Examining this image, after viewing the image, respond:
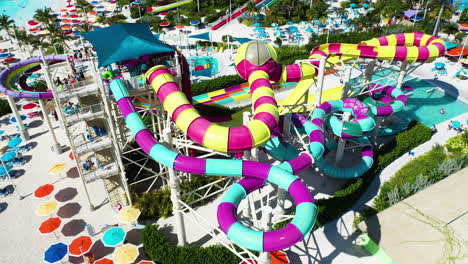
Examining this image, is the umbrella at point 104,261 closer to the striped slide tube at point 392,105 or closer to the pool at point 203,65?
the striped slide tube at point 392,105

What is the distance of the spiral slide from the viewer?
13.7 m

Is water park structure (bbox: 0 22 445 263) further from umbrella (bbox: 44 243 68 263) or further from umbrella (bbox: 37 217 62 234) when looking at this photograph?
umbrella (bbox: 44 243 68 263)

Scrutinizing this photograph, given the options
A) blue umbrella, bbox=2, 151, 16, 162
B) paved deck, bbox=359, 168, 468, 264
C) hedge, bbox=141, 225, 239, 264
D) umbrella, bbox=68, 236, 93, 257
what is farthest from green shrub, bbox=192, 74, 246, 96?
paved deck, bbox=359, 168, 468, 264

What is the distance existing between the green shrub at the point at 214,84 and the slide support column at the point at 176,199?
19.5 meters

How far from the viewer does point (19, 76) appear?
1181 inches

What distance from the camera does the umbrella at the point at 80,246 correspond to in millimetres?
19234

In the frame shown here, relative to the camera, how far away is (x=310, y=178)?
2528cm

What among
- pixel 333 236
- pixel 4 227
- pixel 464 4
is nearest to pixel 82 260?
pixel 4 227

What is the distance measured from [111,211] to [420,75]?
3786 cm

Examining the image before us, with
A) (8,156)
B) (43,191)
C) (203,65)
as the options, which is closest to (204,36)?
(203,65)

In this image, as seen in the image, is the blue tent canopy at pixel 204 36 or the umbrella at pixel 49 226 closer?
the umbrella at pixel 49 226

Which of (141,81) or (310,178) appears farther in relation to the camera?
(310,178)

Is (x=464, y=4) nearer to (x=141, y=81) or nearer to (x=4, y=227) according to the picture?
(x=141, y=81)

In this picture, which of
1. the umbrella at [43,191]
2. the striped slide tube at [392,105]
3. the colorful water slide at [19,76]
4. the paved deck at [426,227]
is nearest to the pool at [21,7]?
the colorful water slide at [19,76]
